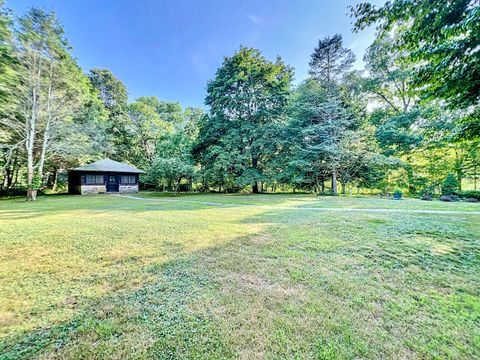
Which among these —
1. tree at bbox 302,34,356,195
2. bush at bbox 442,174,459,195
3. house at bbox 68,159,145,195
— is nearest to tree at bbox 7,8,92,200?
house at bbox 68,159,145,195

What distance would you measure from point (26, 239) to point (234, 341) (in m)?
5.58

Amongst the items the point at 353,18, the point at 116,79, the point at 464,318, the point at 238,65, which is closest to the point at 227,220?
the point at 464,318

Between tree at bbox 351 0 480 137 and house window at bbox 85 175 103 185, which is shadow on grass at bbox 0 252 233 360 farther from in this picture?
house window at bbox 85 175 103 185

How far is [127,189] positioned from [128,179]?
1.12 meters

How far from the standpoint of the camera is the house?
19.6 metres

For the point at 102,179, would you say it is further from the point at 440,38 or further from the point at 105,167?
the point at 440,38

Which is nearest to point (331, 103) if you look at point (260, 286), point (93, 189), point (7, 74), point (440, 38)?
point (440, 38)

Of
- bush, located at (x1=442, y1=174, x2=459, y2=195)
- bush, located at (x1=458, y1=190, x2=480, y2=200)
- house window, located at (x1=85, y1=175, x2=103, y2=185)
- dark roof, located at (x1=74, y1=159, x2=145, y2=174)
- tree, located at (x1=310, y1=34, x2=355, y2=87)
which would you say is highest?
tree, located at (x1=310, y1=34, x2=355, y2=87)

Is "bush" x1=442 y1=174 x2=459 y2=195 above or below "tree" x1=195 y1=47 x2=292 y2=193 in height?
below

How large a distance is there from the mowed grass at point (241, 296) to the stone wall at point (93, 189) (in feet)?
57.4

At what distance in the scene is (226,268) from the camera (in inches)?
125

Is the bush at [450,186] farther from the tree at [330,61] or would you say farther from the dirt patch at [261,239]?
the dirt patch at [261,239]

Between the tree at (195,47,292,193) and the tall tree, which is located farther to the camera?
the tree at (195,47,292,193)

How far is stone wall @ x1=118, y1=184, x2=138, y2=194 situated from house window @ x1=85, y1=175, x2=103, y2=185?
73.3 inches
